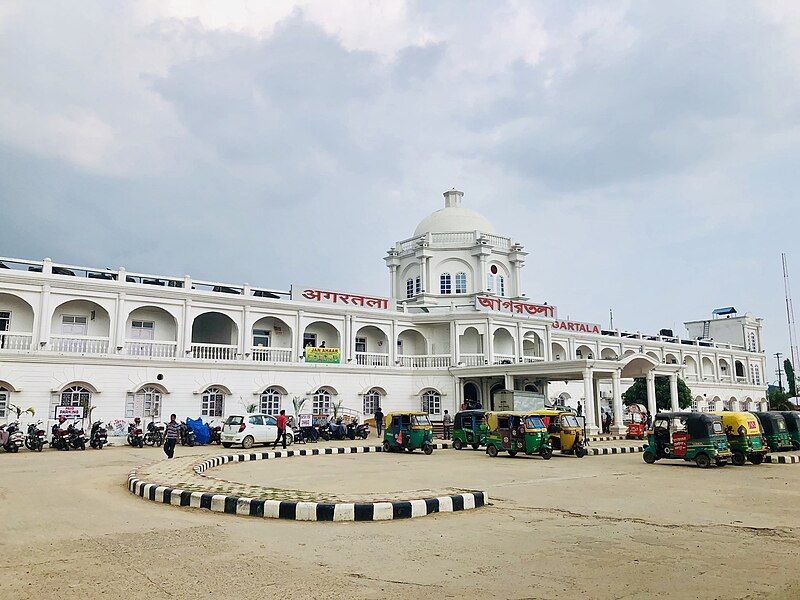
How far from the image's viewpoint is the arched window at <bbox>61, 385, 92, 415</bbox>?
937 inches

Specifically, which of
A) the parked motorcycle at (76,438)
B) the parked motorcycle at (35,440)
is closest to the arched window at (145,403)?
the parked motorcycle at (76,438)

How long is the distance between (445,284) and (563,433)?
2124 centimetres

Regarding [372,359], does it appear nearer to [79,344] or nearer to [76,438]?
[79,344]

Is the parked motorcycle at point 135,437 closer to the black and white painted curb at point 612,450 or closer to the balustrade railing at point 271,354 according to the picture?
the balustrade railing at point 271,354

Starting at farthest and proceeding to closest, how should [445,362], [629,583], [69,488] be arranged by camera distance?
[445,362], [69,488], [629,583]

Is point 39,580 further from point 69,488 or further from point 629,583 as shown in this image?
point 69,488

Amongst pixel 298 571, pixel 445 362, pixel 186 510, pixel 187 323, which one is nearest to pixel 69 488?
pixel 186 510

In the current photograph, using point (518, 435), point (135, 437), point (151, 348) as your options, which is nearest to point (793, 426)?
point (518, 435)

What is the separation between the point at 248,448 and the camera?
73.2ft

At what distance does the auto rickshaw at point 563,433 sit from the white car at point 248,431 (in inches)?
382

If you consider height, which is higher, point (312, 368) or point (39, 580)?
point (312, 368)

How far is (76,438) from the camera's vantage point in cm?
2106

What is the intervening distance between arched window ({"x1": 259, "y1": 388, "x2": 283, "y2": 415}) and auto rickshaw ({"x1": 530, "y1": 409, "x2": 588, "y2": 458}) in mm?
14256

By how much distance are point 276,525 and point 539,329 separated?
31724mm
